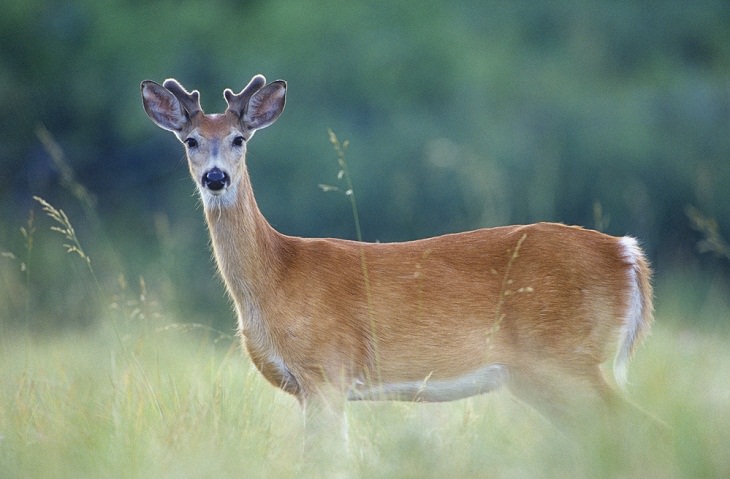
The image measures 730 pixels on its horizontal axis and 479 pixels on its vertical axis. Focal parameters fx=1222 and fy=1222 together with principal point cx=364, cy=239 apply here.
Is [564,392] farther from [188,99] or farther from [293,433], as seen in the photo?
[188,99]

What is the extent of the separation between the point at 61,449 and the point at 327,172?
1042 cm

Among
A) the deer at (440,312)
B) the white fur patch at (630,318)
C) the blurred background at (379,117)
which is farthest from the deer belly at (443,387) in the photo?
the blurred background at (379,117)

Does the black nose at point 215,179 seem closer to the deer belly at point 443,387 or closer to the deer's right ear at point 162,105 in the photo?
the deer's right ear at point 162,105

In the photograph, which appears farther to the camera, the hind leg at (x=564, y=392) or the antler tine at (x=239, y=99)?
the antler tine at (x=239, y=99)

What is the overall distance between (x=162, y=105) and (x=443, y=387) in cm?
201

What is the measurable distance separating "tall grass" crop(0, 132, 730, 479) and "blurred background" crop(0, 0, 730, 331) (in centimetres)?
853

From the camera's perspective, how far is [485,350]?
17.8 ft

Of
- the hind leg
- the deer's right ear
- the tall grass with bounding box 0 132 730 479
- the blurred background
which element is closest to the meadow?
the tall grass with bounding box 0 132 730 479

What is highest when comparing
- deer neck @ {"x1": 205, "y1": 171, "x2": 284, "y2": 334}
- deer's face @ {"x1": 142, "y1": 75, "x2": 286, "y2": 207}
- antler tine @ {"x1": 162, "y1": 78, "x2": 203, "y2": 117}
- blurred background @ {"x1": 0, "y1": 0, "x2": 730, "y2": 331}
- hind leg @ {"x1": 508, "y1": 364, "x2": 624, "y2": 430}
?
antler tine @ {"x1": 162, "y1": 78, "x2": 203, "y2": 117}

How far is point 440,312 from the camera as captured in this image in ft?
18.1

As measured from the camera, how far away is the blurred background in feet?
47.8

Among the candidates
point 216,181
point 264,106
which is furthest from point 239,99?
point 216,181

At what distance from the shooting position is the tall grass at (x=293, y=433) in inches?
158

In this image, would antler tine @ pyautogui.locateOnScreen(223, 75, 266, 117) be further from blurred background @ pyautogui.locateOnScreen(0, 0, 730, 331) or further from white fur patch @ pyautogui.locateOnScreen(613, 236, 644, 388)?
blurred background @ pyautogui.locateOnScreen(0, 0, 730, 331)
